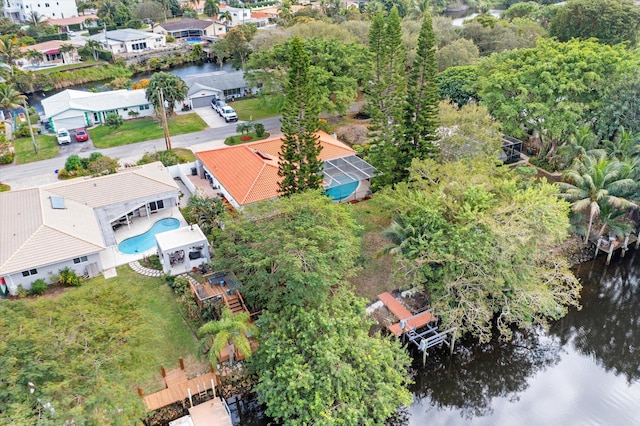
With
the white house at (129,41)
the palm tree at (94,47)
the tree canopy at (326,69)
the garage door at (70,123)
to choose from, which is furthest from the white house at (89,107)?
the white house at (129,41)

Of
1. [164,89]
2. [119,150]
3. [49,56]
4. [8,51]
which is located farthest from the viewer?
[49,56]

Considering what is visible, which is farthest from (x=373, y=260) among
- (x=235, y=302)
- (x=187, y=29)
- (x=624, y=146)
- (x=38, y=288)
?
(x=187, y=29)

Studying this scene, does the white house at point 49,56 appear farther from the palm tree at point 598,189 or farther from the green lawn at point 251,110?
the palm tree at point 598,189

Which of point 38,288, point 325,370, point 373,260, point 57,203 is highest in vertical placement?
point 57,203

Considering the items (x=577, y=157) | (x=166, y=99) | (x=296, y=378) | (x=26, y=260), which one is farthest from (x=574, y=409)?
(x=166, y=99)

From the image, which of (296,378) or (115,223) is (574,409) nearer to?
(296,378)

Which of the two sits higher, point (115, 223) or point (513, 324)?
point (115, 223)

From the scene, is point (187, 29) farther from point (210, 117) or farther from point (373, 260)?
point (373, 260)
